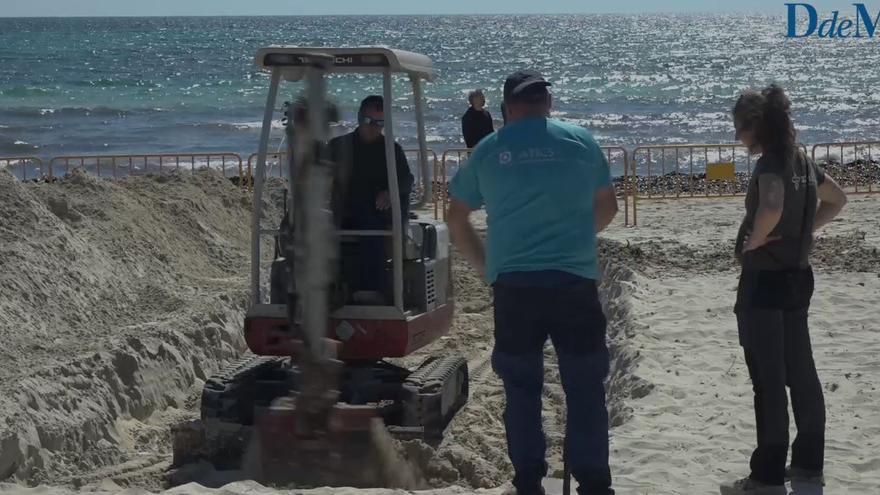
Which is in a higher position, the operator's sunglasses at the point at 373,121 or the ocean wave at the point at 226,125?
the operator's sunglasses at the point at 373,121

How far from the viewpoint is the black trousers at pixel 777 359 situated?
222 inches

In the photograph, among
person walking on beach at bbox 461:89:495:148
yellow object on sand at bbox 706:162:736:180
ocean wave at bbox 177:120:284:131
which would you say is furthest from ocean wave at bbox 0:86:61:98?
yellow object on sand at bbox 706:162:736:180

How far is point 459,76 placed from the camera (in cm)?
6322

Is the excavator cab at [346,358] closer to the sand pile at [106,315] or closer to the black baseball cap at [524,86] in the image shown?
the sand pile at [106,315]

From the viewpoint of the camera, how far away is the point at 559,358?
5.09 meters

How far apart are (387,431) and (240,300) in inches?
163

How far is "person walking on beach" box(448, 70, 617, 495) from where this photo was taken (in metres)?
4.96

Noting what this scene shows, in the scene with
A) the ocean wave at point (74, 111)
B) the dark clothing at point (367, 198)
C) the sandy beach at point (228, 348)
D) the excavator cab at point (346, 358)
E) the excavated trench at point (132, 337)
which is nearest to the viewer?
the sandy beach at point (228, 348)

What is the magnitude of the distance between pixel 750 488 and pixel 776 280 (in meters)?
0.97

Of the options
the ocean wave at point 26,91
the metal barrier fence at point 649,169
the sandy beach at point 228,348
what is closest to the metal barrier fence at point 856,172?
the metal barrier fence at point 649,169

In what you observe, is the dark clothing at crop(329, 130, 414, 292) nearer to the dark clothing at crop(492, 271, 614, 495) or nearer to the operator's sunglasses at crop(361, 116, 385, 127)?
the operator's sunglasses at crop(361, 116, 385, 127)

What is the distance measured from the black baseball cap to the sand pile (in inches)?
148

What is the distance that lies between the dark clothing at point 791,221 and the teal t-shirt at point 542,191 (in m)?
0.92

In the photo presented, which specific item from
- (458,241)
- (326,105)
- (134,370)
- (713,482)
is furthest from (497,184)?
(134,370)
